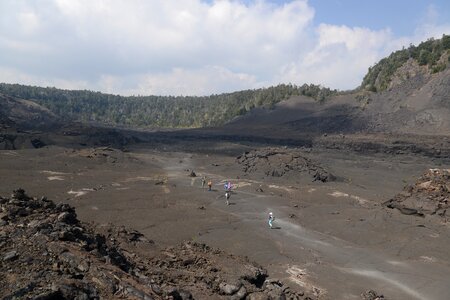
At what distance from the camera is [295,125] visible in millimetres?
90812

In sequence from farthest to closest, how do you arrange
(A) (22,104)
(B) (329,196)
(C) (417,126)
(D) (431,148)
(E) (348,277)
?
(A) (22,104) → (C) (417,126) → (D) (431,148) → (B) (329,196) → (E) (348,277)

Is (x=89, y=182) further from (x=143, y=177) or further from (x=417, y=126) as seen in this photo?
(x=417, y=126)

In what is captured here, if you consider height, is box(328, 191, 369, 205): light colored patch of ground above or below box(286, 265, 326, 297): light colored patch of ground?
above

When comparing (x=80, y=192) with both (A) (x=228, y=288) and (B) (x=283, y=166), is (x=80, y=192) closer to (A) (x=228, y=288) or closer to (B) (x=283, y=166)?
(B) (x=283, y=166)

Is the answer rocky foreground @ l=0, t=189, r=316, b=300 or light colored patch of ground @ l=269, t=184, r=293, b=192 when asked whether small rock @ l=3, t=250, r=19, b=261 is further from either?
light colored patch of ground @ l=269, t=184, r=293, b=192

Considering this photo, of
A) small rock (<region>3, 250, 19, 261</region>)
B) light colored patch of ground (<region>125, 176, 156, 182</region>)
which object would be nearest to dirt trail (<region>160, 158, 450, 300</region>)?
small rock (<region>3, 250, 19, 261</region>)

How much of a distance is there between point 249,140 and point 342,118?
17440mm

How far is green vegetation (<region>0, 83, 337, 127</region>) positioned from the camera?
119m

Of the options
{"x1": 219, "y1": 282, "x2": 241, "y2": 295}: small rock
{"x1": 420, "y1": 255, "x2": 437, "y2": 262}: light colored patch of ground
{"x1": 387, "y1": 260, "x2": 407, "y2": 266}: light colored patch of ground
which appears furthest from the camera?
{"x1": 420, "y1": 255, "x2": 437, "y2": 262}: light colored patch of ground

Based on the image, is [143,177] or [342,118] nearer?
[143,177]

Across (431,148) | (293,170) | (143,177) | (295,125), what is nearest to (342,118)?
(295,125)

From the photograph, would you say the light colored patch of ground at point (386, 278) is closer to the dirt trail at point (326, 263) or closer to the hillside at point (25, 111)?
the dirt trail at point (326, 263)

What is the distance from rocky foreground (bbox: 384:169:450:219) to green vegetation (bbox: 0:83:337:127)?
74.7m

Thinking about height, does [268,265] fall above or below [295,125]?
below
